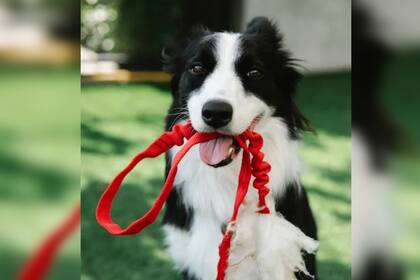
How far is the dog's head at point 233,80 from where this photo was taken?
1.42 meters

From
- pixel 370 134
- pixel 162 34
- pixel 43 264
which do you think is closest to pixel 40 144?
pixel 43 264

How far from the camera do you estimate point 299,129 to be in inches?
68.7

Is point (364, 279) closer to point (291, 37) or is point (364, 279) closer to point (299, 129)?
point (299, 129)

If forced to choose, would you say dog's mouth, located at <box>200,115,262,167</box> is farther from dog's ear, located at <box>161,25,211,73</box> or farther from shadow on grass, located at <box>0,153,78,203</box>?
shadow on grass, located at <box>0,153,78,203</box>

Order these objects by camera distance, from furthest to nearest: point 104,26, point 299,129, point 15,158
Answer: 1. point 104,26
2. point 299,129
3. point 15,158

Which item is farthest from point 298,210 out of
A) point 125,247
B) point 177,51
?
point 125,247

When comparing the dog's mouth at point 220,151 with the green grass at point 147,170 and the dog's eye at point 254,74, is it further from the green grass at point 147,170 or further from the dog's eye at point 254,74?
the green grass at point 147,170

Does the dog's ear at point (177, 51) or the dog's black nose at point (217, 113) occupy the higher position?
the dog's ear at point (177, 51)

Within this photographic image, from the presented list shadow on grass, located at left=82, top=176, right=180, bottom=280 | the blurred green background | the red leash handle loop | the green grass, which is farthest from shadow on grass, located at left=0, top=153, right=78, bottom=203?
shadow on grass, located at left=82, top=176, right=180, bottom=280

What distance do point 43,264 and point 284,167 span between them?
957 mm

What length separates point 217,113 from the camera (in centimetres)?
138

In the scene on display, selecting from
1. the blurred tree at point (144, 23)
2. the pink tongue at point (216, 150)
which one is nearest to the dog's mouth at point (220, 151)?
the pink tongue at point (216, 150)

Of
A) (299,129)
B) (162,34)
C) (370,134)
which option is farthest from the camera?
(162,34)

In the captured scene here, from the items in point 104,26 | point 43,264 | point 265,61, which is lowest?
point 43,264
